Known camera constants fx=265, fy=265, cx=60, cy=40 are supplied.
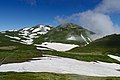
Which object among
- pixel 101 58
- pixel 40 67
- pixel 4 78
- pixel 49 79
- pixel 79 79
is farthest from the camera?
pixel 101 58

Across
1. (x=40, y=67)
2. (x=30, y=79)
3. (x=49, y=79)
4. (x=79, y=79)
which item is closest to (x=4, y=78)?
(x=30, y=79)

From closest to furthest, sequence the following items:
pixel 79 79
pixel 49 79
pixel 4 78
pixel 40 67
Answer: pixel 4 78, pixel 49 79, pixel 79 79, pixel 40 67

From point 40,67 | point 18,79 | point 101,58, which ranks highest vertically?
point 101,58

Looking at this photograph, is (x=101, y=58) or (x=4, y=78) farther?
(x=101, y=58)

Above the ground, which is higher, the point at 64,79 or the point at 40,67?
the point at 40,67

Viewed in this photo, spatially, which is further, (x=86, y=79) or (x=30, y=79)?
(x=86, y=79)

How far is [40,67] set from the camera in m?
85.1

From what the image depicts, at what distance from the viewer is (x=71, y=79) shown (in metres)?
62.3

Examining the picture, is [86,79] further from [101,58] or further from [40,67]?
[101,58]

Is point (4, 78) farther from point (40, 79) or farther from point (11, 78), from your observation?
point (40, 79)

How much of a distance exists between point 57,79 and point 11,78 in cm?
1050

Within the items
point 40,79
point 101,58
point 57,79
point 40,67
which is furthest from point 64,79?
point 101,58

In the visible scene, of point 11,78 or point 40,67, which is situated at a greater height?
point 40,67

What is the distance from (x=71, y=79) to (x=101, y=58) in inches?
3478
